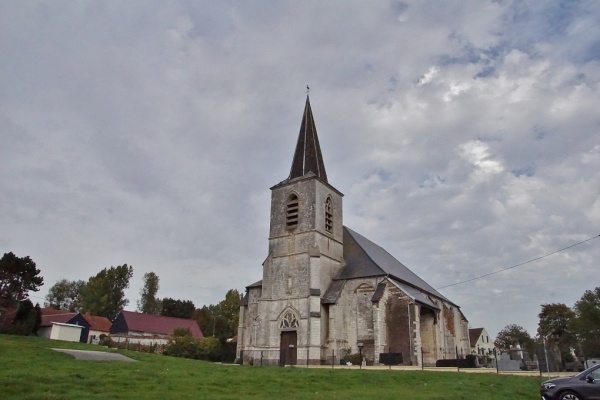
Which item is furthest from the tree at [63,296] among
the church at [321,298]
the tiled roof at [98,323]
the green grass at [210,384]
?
the green grass at [210,384]

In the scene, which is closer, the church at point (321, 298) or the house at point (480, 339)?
the church at point (321, 298)

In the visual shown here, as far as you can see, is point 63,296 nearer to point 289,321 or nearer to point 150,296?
point 150,296

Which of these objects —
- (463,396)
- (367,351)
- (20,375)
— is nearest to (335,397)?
(463,396)

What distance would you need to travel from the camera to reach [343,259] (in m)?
36.0

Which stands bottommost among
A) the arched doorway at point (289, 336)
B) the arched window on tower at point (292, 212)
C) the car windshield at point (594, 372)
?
the car windshield at point (594, 372)

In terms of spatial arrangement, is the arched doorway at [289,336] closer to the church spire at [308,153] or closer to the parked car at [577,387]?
the church spire at [308,153]

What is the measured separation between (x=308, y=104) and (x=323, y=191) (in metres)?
9.78

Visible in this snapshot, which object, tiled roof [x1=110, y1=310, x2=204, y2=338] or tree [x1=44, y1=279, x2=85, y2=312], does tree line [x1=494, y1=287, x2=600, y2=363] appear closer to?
tiled roof [x1=110, y1=310, x2=204, y2=338]

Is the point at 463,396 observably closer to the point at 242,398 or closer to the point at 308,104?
the point at 242,398

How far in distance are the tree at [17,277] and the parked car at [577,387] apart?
36355 millimetres

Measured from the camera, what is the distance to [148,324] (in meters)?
59.1

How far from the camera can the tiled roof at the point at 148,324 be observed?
2238 inches

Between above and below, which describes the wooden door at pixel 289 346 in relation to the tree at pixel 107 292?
below

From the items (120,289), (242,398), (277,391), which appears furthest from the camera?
(120,289)
